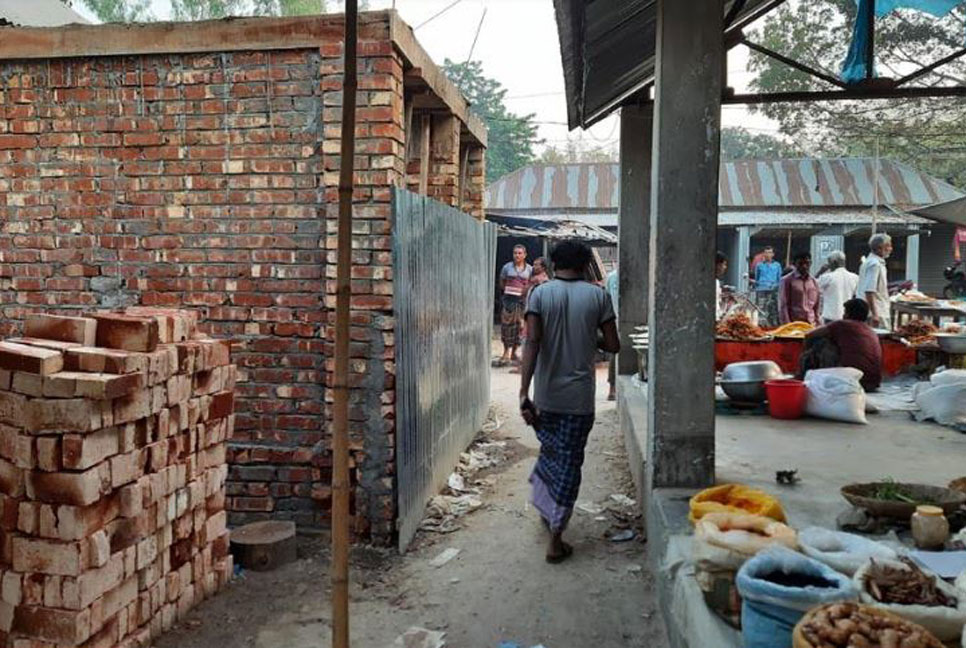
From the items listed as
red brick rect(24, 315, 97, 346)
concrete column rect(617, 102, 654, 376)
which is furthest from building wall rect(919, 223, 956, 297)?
red brick rect(24, 315, 97, 346)

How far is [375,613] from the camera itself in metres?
4.21

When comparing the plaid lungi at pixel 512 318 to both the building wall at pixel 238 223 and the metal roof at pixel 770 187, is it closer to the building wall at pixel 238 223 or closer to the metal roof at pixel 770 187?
the metal roof at pixel 770 187

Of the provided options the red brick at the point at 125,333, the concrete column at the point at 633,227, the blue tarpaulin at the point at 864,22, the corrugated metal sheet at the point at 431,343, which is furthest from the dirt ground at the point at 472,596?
the blue tarpaulin at the point at 864,22

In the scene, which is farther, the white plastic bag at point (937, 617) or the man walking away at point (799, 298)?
the man walking away at point (799, 298)

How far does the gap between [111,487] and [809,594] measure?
2833mm

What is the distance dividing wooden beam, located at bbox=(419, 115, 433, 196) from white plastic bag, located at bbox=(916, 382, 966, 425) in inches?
182

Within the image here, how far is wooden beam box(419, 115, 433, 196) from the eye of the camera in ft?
21.8

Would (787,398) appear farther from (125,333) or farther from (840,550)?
(125,333)

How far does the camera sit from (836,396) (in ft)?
21.0

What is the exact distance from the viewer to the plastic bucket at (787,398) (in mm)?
6504

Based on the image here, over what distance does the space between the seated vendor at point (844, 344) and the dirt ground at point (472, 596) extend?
8.91 ft

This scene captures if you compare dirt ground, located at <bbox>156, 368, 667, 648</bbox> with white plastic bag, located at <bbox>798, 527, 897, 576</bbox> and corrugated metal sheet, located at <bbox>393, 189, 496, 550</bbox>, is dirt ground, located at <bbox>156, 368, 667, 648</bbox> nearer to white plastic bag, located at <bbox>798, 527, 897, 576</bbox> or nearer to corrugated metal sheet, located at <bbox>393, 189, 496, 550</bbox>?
corrugated metal sheet, located at <bbox>393, 189, 496, 550</bbox>

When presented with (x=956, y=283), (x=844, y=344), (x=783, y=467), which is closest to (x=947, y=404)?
(x=844, y=344)

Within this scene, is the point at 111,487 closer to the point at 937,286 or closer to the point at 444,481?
the point at 444,481
